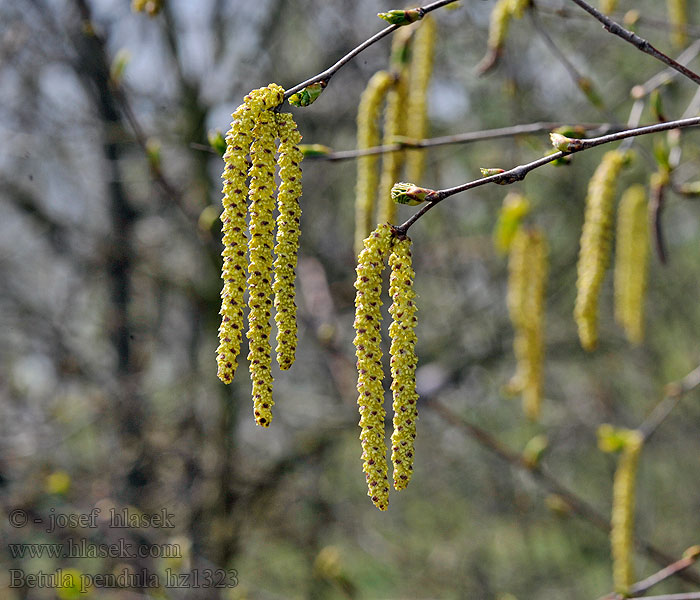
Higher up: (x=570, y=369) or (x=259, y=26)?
(x=259, y=26)

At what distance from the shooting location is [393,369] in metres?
1.07

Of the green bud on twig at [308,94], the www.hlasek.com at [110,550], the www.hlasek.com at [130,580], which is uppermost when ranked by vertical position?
the www.hlasek.com at [110,550]

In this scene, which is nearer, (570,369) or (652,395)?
(652,395)

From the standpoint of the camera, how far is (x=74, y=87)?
177 inches

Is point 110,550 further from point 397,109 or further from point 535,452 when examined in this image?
point 397,109

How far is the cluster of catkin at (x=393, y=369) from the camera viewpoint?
106 centimetres

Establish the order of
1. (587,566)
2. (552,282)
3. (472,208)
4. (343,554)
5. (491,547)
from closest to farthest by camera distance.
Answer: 1. (552,282)
2. (472,208)
3. (587,566)
4. (491,547)
5. (343,554)

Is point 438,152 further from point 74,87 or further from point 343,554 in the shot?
point 343,554

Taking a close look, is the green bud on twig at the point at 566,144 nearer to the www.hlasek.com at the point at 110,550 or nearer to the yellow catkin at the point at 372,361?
the yellow catkin at the point at 372,361

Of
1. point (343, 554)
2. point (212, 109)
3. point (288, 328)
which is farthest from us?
point (343, 554)

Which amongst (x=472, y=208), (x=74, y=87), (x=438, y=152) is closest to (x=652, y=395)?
(x=472, y=208)

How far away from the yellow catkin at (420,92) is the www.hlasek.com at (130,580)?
197cm

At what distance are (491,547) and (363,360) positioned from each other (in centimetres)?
624

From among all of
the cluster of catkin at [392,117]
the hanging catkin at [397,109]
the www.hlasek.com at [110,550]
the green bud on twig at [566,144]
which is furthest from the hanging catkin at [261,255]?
the www.hlasek.com at [110,550]
